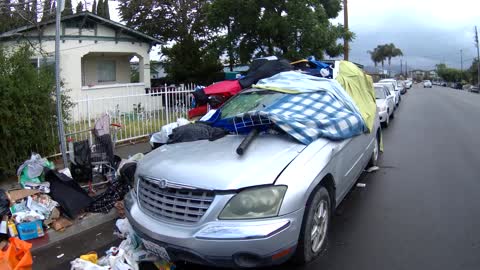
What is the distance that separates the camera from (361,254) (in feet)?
13.1

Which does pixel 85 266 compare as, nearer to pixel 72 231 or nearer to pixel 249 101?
pixel 72 231

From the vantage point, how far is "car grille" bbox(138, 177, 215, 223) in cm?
329

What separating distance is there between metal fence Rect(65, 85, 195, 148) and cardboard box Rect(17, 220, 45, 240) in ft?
10.3

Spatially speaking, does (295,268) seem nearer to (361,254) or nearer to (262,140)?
(361,254)

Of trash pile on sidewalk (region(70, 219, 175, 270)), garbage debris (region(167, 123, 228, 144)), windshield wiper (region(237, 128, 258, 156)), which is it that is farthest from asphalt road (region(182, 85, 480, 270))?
garbage debris (region(167, 123, 228, 144))

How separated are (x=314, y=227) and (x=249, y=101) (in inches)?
76.2

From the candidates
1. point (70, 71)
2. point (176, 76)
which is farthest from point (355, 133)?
point (176, 76)

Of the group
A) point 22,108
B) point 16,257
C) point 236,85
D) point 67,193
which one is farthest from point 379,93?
point 16,257

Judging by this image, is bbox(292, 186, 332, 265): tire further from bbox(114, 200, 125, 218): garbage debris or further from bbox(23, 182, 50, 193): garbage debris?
bbox(23, 182, 50, 193): garbage debris

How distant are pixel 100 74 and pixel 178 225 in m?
17.0

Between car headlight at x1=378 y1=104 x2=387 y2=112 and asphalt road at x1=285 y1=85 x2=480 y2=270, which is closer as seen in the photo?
Answer: asphalt road at x1=285 y1=85 x2=480 y2=270

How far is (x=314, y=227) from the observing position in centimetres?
371

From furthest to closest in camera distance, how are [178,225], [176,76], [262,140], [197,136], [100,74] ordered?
[176,76] → [100,74] → [197,136] → [262,140] → [178,225]

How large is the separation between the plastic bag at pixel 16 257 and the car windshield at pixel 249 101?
244cm
